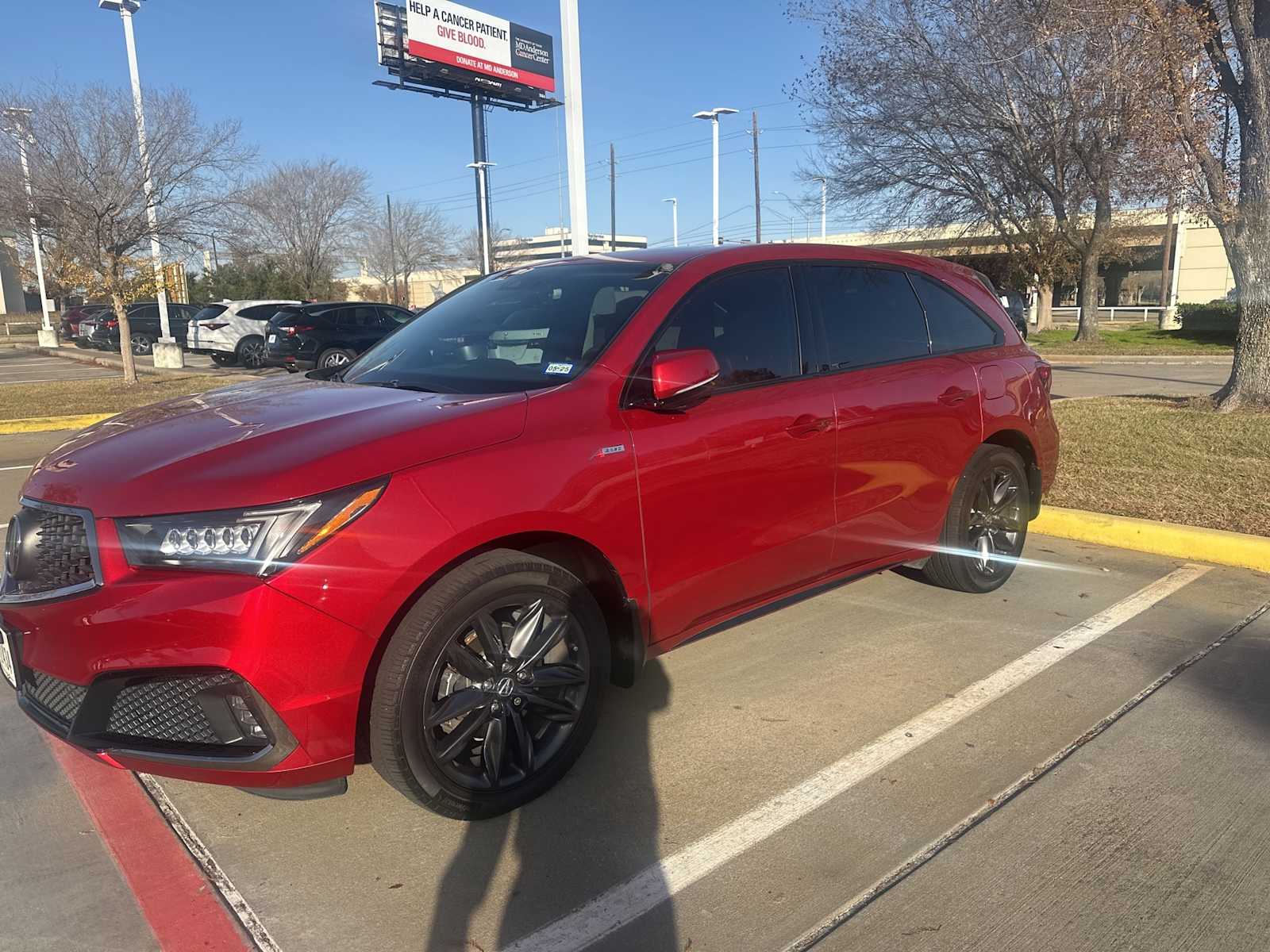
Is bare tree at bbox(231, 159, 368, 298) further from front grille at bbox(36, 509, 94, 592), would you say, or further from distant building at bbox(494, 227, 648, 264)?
front grille at bbox(36, 509, 94, 592)

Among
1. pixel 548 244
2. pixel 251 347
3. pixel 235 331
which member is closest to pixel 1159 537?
pixel 251 347

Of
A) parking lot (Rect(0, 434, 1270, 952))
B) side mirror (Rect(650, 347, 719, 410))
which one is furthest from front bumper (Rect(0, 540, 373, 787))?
side mirror (Rect(650, 347, 719, 410))

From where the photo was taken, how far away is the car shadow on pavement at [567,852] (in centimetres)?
240

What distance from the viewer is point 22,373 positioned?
72.5 ft

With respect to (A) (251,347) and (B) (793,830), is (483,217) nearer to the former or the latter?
(A) (251,347)

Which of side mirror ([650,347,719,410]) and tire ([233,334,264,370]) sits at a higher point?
side mirror ([650,347,719,410])

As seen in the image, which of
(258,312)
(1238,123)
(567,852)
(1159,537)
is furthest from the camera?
(258,312)

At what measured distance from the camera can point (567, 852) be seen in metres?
2.72

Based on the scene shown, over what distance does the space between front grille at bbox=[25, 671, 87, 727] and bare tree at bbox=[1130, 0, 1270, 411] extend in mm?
10765

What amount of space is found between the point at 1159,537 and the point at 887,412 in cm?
274

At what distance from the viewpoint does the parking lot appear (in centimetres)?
240

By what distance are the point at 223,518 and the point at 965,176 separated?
77.3 ft

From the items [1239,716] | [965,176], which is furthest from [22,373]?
[1239,716]

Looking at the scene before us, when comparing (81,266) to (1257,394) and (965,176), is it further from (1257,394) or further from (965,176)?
(965,176)
